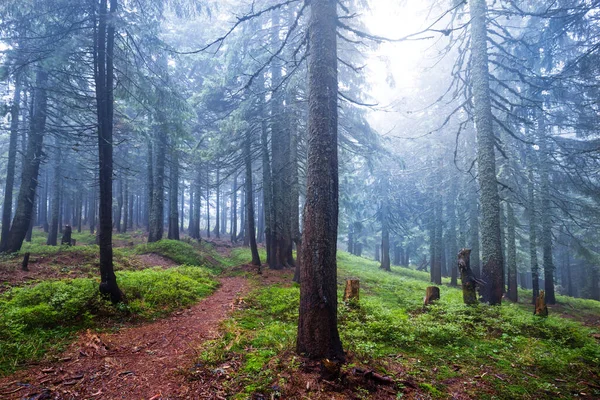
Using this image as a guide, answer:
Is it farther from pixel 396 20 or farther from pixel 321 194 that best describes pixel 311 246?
pixel 396 20

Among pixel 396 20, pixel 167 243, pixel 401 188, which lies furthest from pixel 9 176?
pixel 401 188

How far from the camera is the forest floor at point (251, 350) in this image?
3.84m

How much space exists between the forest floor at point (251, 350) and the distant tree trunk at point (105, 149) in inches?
22.3

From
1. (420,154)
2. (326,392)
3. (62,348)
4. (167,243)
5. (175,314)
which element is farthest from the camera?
(420,154)

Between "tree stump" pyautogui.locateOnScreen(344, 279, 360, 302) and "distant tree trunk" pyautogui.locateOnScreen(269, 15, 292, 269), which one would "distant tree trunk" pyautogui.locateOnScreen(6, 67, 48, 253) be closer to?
"distant tree trunk" pyautogui.locateOnScreen(269, 15, 292, 269)

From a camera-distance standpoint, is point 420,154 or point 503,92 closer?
point 503,92

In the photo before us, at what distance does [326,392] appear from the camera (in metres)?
3.60

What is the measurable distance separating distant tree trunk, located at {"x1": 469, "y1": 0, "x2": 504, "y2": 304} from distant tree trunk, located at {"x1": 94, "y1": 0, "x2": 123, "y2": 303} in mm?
10451

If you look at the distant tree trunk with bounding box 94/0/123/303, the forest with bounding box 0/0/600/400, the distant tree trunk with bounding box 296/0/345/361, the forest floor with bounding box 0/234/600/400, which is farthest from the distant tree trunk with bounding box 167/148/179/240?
the distant tree trunk with bounding box 296/0/345/361

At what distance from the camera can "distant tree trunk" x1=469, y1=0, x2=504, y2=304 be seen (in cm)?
841

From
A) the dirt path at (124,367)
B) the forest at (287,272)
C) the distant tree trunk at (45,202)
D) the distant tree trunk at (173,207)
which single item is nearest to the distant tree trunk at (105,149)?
the forest at (287,272)

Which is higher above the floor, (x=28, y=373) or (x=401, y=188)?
(x=401, y=188)

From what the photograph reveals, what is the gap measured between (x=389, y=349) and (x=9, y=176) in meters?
20.1

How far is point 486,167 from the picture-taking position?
8.80 meters
